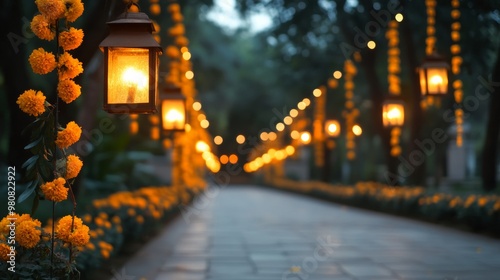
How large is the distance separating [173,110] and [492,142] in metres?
9.31

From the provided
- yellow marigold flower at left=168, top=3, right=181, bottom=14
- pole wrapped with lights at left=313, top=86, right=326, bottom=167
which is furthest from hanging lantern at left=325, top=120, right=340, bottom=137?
yellow marigold flower at left=168, top=3, right=181, bottom=14

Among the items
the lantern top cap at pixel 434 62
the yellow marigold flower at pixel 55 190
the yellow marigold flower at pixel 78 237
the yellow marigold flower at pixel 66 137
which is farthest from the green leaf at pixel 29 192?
the lantern top cap at pixel 434 62

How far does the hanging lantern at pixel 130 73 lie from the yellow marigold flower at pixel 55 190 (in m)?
0.56

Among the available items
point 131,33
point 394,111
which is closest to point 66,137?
point 131,33

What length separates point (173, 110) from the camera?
11867mm

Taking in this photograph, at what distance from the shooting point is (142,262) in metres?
10.3

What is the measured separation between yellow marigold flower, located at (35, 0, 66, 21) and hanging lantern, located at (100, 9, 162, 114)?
1.12 ft

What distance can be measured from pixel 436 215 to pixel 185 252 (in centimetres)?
766

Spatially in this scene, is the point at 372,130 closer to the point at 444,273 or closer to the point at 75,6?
the point at 444,273

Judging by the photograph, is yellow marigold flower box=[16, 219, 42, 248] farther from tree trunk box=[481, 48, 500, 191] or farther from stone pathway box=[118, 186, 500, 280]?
tree trunk box=[481, 48, 500, 191]

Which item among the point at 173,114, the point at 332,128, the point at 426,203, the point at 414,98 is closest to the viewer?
the point at 173,114

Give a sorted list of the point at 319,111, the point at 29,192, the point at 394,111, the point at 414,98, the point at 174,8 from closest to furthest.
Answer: the point at 29,192 < the point at 174,8 < the point at 394,111 < the point at 414,98 < the point at 319,111

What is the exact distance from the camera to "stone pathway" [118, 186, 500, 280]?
9055mm

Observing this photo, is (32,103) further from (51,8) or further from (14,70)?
(14,70)
